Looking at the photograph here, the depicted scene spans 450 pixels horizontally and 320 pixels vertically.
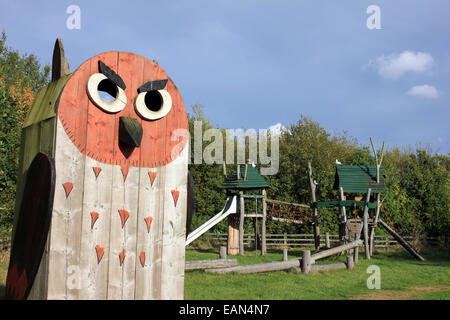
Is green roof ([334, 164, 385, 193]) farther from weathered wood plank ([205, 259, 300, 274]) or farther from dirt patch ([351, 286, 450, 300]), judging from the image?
dirt patch ([351, 286, 450, 300])

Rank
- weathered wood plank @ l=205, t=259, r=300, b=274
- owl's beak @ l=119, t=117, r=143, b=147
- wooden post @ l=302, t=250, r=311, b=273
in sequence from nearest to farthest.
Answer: owl's beak @ l=119, t=117, r=143, b=147, weathered wood plank @ l=205, t=259, r=300, b=274, wooden post @ l=302, t=250, r=311, b=273

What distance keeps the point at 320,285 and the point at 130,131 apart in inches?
259

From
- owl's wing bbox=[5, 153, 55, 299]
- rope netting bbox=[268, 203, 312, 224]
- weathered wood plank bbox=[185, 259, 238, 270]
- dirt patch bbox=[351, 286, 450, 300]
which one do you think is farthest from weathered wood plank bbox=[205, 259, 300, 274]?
rope netting bbox=[268, 203, 312, 224]

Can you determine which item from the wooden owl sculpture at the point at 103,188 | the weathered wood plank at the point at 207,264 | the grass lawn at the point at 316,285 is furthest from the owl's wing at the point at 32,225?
the weathered wood plank at the point at 207,264

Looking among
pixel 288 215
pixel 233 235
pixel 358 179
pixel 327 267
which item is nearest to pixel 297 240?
pixel 288 215

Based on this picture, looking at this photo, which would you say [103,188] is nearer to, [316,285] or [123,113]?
[123,113]

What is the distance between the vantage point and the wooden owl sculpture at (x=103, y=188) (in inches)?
176

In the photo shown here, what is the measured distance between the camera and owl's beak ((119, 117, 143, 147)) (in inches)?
189

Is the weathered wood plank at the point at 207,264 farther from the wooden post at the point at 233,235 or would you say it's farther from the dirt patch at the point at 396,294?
the wooden post at the point at 233,235

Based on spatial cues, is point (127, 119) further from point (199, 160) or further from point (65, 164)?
point (199, 160)

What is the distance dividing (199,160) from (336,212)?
9236mm

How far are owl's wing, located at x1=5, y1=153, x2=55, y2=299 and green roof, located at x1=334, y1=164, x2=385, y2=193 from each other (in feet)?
45.8

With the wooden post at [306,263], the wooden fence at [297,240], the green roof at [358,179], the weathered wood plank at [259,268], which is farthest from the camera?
the wooden fence at [297,240]
